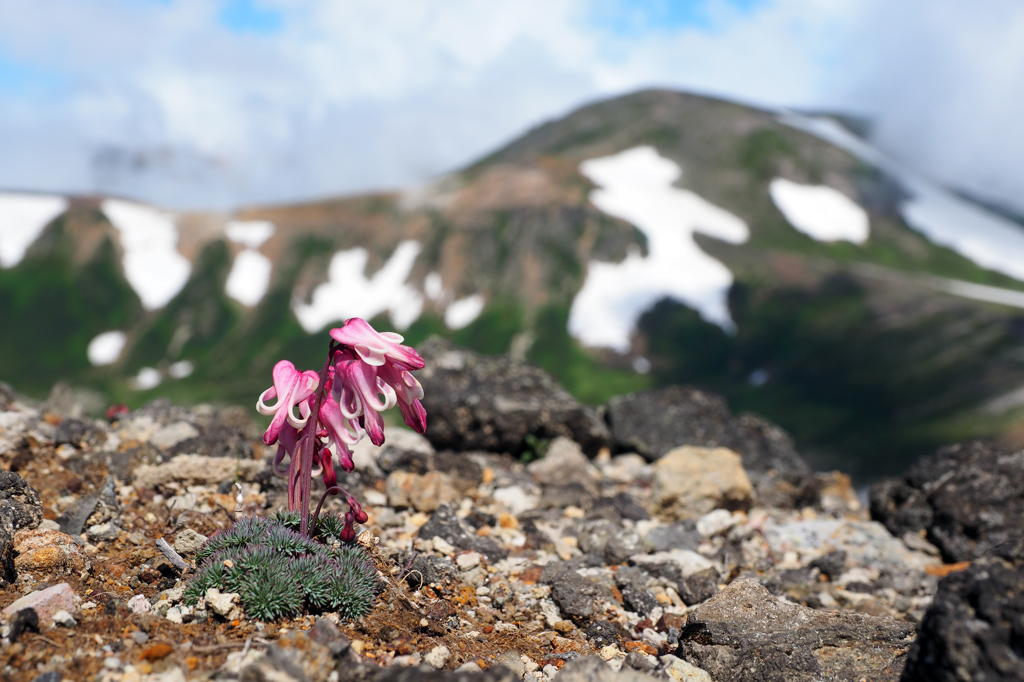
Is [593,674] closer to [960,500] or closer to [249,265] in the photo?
[960,500]

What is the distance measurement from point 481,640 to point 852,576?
5.14 m

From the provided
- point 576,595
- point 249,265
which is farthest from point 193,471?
point 249,265

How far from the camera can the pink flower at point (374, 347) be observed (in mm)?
4980

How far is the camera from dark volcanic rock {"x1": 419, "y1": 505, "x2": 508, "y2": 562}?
287 inches

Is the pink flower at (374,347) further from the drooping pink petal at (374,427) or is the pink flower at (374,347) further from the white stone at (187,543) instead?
the white stone at (187,543)

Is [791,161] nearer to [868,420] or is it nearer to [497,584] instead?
[868,420]

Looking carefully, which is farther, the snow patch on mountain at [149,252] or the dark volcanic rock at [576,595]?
the snow patch on mountain at [149,252]

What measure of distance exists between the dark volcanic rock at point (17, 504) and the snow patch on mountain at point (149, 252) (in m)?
107

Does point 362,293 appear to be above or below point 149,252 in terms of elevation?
above

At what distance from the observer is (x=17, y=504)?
19.8ft

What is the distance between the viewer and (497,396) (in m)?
12.5

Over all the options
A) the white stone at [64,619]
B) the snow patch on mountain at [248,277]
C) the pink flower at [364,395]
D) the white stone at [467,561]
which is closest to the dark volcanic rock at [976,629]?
the pink flower at [364,395]

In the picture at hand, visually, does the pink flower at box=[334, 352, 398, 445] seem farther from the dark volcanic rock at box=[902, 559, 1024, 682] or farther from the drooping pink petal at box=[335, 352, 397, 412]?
the dark volcanic rock at box=[902, 559, 1024, 682]

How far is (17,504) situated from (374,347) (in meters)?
3.62
